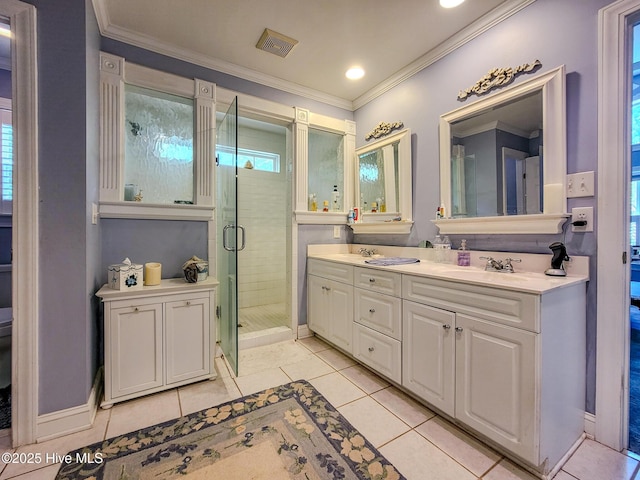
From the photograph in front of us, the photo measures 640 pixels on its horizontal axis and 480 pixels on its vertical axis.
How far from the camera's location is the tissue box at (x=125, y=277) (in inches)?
72.6

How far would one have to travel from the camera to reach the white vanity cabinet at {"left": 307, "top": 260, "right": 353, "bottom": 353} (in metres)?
2.35

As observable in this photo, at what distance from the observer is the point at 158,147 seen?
232 centimetres

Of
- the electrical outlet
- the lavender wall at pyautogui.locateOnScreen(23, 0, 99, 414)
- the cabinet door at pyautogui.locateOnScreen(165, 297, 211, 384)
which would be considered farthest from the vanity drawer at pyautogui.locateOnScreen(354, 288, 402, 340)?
the lavender wall at pyautogui.locateOnScreen(23, 0, 99, 414)

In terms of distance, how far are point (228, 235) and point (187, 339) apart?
2.64 feet

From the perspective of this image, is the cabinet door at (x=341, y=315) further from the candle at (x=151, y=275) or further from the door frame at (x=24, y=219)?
the door frame at (x=24, y=219)

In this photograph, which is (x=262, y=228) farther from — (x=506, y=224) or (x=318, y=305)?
(x=506, y=224)

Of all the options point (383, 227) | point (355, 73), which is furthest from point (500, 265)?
point (355, 73)

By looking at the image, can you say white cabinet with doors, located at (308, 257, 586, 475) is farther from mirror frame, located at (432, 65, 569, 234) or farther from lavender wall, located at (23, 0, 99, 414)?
lavender wall, located at (23, 0, 99, 414)

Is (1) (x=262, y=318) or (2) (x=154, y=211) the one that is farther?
(1) (x=262, y=318)

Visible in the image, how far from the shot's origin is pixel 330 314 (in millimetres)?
2574

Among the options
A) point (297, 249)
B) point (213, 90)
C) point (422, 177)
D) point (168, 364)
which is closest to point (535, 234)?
point (422, 177)

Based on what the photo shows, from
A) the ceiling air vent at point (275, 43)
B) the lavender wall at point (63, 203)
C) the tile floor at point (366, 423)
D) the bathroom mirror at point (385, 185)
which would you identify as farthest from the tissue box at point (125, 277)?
the bathroom mirror at point (385, 185)

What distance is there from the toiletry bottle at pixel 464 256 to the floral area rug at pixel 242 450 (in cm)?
130

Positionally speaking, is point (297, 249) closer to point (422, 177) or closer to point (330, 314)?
point (330, 314)
